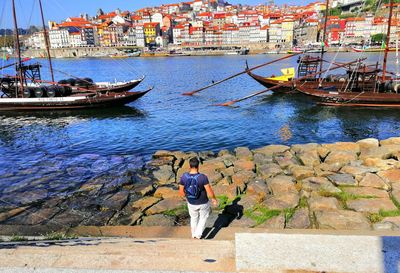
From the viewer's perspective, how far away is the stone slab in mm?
5141

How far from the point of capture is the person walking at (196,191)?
723 centimetres

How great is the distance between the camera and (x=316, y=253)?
552 centimetres

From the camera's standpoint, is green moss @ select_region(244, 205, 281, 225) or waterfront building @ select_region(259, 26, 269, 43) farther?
waterfront building @ select_region(259, 26, 269, 43)

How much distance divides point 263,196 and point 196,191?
153 inches

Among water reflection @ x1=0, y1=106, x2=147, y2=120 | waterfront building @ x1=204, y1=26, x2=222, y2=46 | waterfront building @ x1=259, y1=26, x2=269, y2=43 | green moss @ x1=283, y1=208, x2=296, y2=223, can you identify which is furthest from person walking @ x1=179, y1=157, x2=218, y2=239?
waterfront building @ x1=259, y1=26, x2=269, y2=43

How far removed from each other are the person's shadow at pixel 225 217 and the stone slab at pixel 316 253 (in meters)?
2.42

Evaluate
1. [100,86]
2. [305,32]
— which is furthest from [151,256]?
[305,32]

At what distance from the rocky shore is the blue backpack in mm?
1963

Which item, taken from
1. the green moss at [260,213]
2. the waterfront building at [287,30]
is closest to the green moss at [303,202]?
the green moss at [260,213]

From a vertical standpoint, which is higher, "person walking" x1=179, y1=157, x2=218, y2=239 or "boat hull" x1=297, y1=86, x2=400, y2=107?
"person walking" x1=179, y1=157, x2=218, y2=239

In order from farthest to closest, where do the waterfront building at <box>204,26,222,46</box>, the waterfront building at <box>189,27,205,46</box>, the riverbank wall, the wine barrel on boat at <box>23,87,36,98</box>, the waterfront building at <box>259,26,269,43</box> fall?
the waterfront building at <box>189,27,205,46</box> → the waterfront building at <box>204,26,222,46</box> → the waterfront building at <box>259,26,269,43</box> → the riverbank wall → the wine barrel on boat at <box>23,87,36,98</box>

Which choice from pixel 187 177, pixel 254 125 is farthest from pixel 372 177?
pixel 254 125

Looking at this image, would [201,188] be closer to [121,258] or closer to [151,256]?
[151,256]

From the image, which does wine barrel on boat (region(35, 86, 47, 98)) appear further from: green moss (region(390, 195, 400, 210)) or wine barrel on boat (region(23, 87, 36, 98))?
green moss (region(390, 195, 400, 210))
